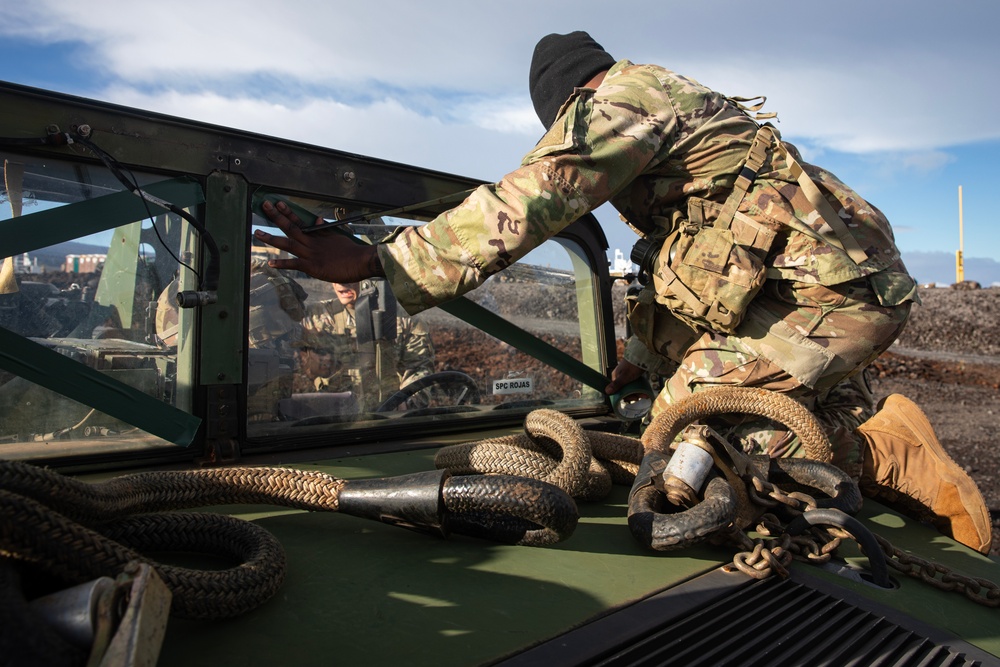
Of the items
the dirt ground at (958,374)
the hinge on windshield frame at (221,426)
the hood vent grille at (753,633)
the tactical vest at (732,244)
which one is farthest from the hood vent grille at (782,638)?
the dirt ground at (958,374)

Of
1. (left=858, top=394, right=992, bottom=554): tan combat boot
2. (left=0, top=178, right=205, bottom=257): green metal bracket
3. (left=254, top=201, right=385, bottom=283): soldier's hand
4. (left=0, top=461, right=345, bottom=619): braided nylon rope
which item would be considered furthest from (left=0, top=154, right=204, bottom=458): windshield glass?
(left=858, top=394, right=992, bottom=554): tan combat boot

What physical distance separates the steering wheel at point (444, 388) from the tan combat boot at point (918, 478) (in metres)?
1.19

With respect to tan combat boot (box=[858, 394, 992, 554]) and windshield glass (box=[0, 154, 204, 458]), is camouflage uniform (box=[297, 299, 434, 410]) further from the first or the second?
tan combat boot (box=[858, 394, 992, 554])

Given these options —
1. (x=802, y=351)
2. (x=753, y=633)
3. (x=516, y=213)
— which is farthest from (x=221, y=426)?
(x=802, y=351)

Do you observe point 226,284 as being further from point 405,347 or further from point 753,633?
point 753,633

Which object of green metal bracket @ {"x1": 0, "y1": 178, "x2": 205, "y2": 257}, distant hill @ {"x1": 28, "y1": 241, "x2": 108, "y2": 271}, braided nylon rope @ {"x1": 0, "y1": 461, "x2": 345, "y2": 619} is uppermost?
green metal bracket @ {"x1": 0, "y1": 178, "x2": 205, "y2": 257}

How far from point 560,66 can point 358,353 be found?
3.61ft

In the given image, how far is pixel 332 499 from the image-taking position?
134cm

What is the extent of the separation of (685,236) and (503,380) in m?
0.73

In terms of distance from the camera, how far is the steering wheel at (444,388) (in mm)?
2182

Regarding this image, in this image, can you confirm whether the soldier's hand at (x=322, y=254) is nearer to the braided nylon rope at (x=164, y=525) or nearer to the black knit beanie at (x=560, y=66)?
the braided nylon rope at (x=164, y=525)

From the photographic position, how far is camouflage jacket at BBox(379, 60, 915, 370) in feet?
6.09

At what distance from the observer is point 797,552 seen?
146 centimetres

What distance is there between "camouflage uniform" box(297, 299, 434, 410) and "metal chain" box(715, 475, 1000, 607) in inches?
41.6
